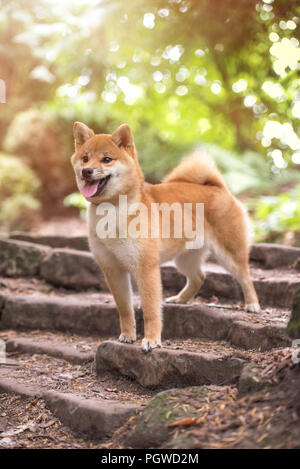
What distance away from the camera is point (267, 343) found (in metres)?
3.65

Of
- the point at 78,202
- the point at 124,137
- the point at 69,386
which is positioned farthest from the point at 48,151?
the point at 69,386

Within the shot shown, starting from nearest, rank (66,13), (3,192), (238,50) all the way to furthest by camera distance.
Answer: (238,50) < (66,13) < (3,192)

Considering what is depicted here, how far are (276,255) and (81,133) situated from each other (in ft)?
9.78

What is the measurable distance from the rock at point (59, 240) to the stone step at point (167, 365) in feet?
10.7

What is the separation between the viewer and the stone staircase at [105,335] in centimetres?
335

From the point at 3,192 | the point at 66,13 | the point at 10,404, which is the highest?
the point at 66,13

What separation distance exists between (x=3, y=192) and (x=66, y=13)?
3.77m

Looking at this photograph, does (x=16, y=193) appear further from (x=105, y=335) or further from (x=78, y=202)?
(x=105, y=335)

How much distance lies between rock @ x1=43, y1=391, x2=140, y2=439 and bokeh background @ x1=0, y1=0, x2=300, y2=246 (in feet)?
8.81

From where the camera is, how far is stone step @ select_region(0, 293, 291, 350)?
12.3ft

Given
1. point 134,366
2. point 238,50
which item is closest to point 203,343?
point 134,366

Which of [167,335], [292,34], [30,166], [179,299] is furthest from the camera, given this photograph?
[30,166]

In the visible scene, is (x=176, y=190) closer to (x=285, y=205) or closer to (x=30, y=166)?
(x=285, y=205)

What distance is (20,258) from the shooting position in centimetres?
638
